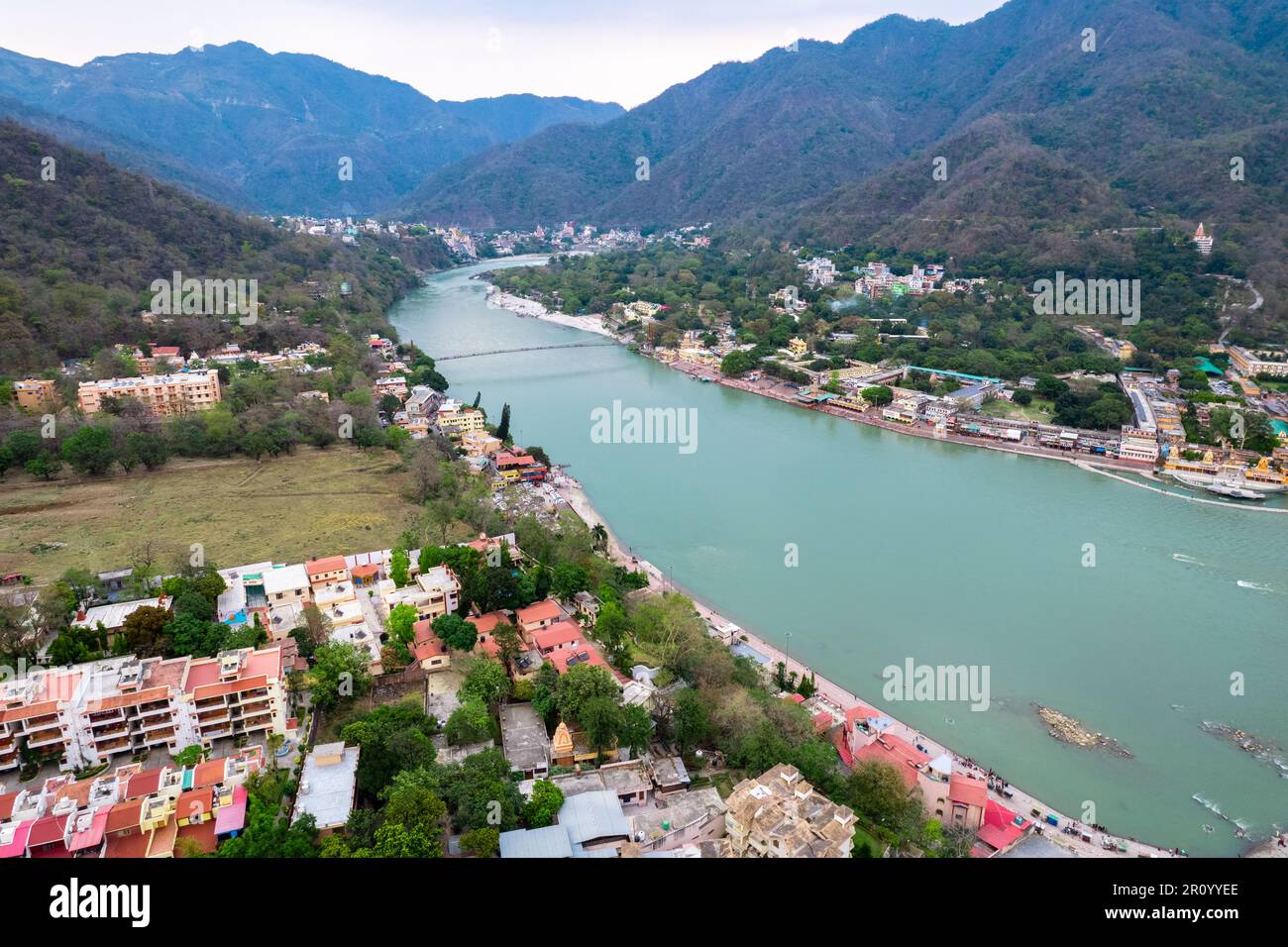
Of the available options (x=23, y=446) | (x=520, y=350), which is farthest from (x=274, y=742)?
(x=520, y=350)

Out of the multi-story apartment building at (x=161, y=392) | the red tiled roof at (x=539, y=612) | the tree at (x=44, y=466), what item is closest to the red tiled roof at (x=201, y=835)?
the red tiled roof at (x=539, y=612)

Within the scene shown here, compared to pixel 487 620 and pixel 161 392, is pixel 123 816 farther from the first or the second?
pixel 161 392

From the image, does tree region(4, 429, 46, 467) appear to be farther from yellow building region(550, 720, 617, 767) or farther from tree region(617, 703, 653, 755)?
tree region(617, 703, 653, 755)

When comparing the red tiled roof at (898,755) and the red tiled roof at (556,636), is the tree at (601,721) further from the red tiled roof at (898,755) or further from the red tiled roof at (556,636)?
the red tiled roof at (898,755)

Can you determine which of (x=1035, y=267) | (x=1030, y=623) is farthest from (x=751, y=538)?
(x=1035, y=267)

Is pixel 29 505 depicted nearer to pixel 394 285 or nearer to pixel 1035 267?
pixel 394 285
